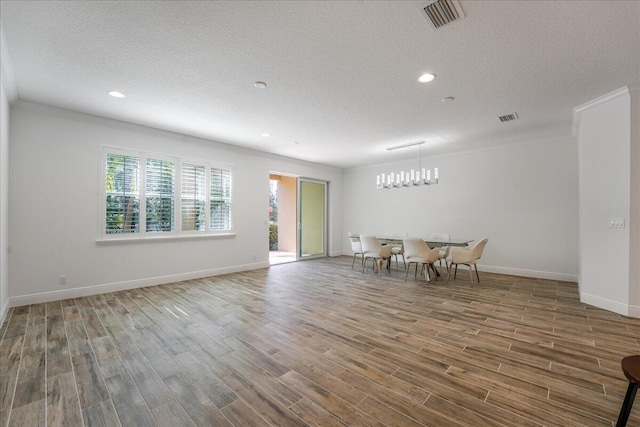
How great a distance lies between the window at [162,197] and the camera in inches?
179

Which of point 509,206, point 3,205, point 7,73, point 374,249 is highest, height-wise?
point 7,73

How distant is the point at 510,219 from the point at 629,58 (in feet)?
12.1

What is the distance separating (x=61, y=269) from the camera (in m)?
4.06

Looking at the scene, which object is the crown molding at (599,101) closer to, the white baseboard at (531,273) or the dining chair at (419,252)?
the white baseboard at (531,273)

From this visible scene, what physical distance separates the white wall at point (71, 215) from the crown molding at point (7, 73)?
38cm

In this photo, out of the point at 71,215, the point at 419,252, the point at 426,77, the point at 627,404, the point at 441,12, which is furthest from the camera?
the point at 419,252

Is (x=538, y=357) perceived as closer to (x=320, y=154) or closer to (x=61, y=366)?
(x=61, y=366)

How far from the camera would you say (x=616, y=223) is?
3.55m

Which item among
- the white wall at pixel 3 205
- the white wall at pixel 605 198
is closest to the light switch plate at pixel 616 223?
the white wall at pixel 605 198

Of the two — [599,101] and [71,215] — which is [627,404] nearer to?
[599,101]

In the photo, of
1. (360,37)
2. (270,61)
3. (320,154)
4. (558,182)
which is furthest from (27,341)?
(558,182)

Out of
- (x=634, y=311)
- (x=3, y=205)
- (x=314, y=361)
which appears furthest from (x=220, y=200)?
(x=634, y=311)

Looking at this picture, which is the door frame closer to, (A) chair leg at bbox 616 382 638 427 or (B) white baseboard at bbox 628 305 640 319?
(B) white baseboard at bbox 628 305 640 319

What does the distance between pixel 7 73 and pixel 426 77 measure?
466cm
